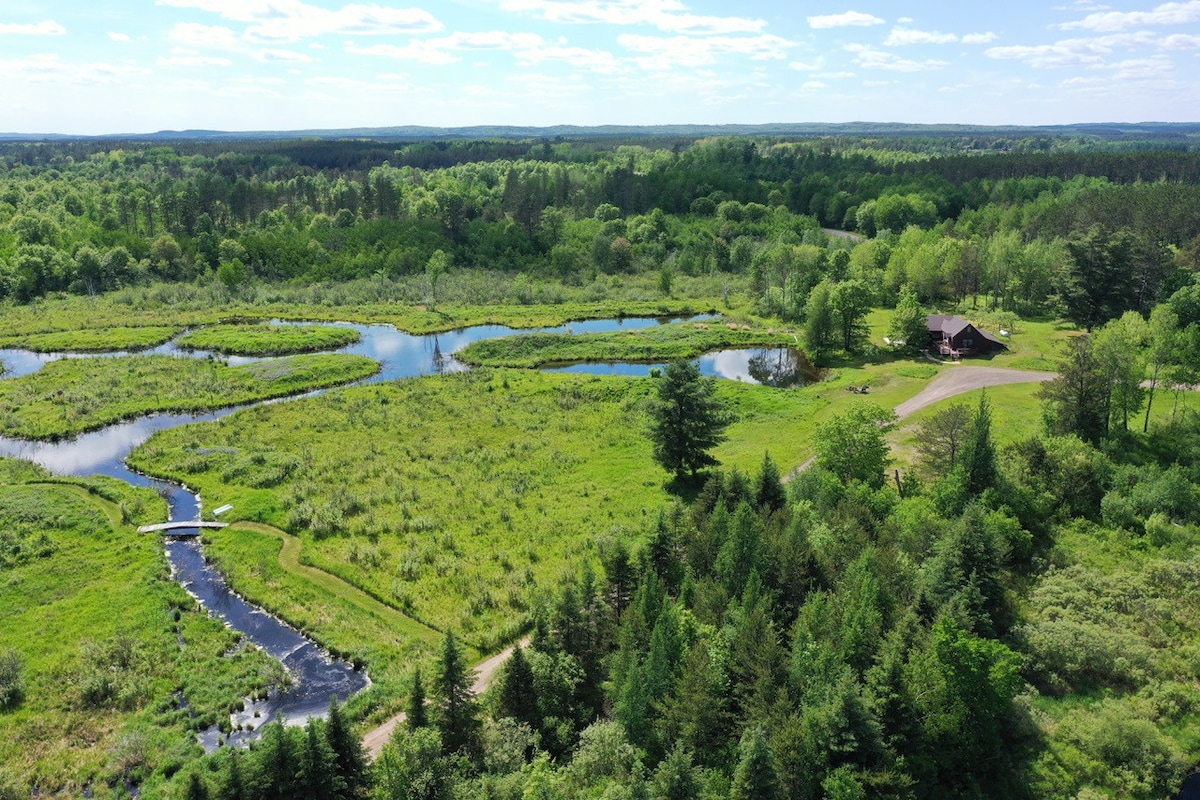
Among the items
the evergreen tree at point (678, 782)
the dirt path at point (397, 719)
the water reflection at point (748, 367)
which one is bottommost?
the dirt path at point (397, 719)

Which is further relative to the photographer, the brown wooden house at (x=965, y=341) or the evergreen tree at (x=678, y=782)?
the brown wooden house at (x=965, y=341)

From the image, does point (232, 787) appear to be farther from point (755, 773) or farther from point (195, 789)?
point (755, 773)

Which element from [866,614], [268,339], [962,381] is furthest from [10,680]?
[962,381]

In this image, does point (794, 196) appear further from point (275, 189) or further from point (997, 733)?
point (997, 733)

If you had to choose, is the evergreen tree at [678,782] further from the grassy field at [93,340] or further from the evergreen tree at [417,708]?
the grassy field at [93,340]

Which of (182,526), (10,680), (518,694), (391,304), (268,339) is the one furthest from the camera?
(391,304)

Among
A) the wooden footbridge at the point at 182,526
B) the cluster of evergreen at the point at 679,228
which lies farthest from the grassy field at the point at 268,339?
the wooden footbridge at the point at 182,526
